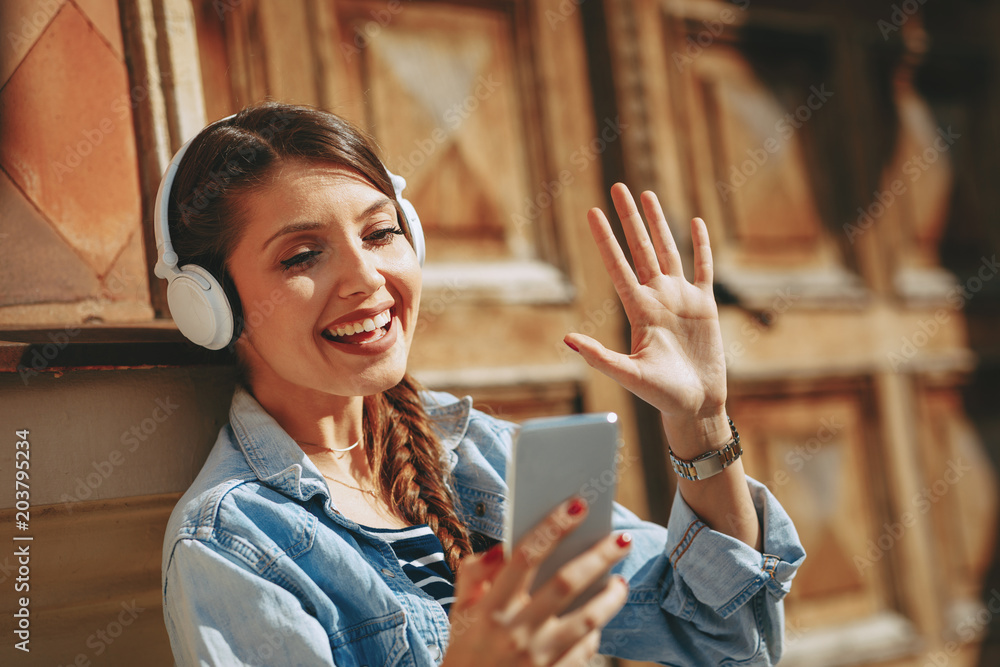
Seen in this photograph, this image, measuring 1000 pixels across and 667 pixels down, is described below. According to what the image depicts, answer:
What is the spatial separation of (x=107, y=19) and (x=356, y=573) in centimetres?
117

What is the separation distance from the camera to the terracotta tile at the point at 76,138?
55.1 inches

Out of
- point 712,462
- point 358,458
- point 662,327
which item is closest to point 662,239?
point 662,327

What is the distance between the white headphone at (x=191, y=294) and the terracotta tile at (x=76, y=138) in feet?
0.87

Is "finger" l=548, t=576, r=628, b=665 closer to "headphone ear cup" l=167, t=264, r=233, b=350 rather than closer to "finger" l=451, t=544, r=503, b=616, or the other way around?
"finger" l=451, t=544, r=503, b=616

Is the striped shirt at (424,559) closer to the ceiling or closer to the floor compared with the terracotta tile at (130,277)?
closer to the floor

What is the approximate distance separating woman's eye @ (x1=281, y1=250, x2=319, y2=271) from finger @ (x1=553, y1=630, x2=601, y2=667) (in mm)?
671

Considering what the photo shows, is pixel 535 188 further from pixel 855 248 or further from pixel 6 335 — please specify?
pixel 6 335

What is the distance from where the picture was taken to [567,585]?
868 millimetres

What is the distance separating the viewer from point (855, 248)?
9.61 feet

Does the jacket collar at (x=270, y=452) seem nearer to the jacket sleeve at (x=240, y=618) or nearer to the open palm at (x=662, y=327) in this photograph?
the jacket sleeve at (x=240, y=618)

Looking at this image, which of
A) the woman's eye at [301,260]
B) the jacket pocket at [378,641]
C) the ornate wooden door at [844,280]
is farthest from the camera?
the ornate wooden door at [844,280]

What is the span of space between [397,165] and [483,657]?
1.56 m

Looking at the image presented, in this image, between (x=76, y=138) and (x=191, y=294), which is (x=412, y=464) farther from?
(x=76, y=138)

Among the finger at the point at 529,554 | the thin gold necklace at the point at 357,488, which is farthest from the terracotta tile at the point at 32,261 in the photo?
the finger at the point at 529,554
